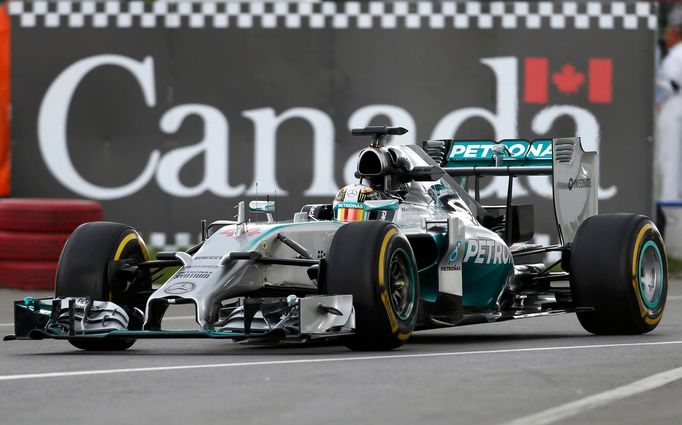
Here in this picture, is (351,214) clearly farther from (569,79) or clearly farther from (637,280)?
(569,79)

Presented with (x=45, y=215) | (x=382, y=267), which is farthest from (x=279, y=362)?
(x=45, y=215)

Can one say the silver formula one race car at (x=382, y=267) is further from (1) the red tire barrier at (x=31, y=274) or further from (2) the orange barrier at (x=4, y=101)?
(2) the orange barrier at (x=4, y=101)

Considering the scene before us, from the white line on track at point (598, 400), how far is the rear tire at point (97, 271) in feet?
12.3

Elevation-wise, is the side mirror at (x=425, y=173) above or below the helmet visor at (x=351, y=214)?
above

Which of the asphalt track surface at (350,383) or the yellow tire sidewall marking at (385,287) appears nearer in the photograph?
the asphalt track surface at (350,383)

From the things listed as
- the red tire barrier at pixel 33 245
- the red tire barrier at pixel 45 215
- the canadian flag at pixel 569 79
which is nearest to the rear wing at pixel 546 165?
the red tire barrier at pixel 45 215

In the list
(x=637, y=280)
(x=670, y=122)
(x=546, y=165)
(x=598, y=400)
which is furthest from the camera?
(x=670, y=122)

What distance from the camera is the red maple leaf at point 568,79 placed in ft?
61.2

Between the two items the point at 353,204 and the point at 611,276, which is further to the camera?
the point at 611,276

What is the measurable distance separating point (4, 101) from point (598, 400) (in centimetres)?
1236

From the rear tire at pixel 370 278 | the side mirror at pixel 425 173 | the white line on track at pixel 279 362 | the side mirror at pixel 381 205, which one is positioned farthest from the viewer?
the side mirror at pixel 425 173

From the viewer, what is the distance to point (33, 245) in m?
16.3

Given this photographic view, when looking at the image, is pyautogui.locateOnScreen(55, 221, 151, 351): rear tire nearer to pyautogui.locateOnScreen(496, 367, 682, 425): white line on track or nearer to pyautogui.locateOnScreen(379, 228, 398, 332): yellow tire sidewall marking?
pyautogui.locateOnScreen(379, 228, 398, 332): yellow tire sidewall marking

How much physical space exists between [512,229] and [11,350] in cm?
419
